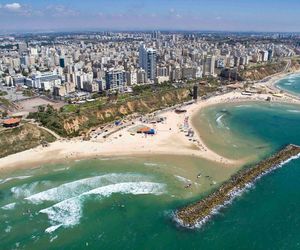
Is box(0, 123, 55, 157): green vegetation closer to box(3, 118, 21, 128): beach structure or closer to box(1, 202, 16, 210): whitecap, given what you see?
box(3, 118, 21, 128): beach structure

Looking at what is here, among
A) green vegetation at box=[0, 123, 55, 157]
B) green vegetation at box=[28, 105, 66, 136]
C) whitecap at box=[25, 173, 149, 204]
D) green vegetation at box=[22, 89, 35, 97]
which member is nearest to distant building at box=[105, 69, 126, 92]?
green vegetation at box=[22, 89, 35, 97]

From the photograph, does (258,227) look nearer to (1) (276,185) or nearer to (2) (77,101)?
(1) (276,185)

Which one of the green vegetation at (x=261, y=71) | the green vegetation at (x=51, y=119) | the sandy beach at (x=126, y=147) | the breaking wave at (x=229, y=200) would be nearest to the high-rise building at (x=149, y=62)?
the green vegetation at (x=261, y=71)

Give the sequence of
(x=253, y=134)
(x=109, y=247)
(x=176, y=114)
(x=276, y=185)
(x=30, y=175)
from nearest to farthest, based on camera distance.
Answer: (x=109, y=247), (x=276, y=185), (x=30, y=175), (x=253, y=134), (x=176, y=114)

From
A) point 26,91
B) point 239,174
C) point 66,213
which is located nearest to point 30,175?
point 66,213

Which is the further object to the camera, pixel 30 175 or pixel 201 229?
pixel 30 175

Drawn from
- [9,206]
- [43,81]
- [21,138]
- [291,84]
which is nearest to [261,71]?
[291,84]

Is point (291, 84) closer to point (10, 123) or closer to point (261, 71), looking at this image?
point (261, 71)
